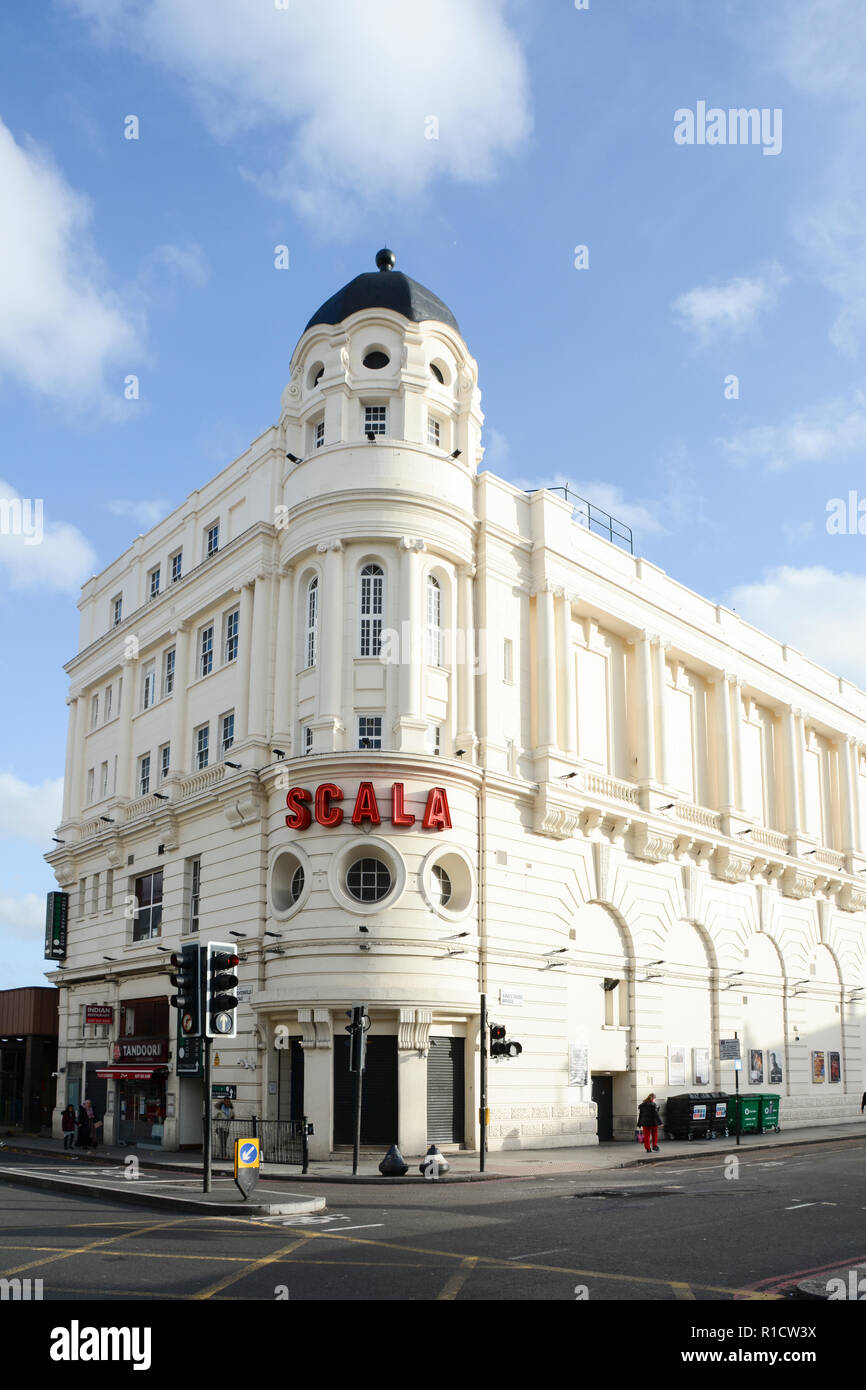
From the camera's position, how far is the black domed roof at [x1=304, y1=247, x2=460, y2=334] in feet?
123

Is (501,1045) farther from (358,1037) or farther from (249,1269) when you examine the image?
(249,1269)

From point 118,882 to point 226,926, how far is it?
981 centimetres

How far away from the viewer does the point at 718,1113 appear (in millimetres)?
38469

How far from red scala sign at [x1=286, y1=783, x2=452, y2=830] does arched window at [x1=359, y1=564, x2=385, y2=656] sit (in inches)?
170

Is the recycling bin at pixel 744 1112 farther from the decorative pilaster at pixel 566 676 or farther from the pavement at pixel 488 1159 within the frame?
the decorative pilaster at pixel 566 676

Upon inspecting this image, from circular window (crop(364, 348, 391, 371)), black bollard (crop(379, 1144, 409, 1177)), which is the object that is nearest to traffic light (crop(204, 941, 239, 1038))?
black bollard (crop(379, 1144, 409, 1177))

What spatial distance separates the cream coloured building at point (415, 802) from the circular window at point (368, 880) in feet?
0.19

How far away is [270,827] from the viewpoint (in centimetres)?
3525

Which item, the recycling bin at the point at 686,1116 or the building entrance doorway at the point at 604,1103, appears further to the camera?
the building entrance doorway at the point at 604,1103

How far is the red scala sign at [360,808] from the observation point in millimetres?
31938

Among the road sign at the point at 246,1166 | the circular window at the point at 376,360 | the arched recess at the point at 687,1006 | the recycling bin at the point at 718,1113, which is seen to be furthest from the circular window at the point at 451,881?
the circular window at the point at 376,360

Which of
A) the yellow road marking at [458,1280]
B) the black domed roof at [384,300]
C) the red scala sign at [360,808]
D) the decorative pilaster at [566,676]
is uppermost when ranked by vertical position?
the black domed roof at [384,300]

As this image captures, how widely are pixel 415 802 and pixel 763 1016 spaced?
838 inches
